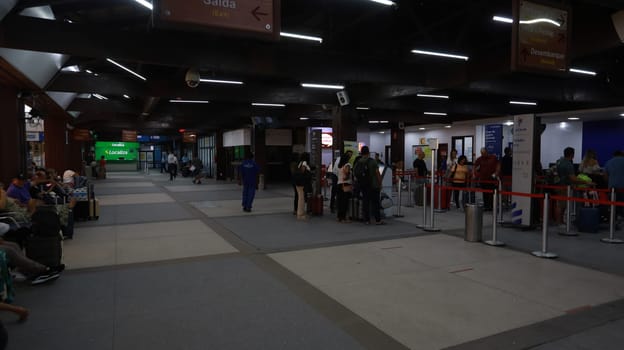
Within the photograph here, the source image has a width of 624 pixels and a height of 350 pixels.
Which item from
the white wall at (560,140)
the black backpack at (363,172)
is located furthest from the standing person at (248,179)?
the white wall at (560,140)

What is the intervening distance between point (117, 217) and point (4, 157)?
2.70 m

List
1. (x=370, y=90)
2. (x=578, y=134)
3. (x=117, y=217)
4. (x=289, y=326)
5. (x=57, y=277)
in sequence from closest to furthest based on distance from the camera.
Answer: (x=289, y=326)
(x=57, y=277)
(x=117, y=217)
(x=370, y=90)
(x=578, y=134)

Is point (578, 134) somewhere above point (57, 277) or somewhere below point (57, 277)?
above

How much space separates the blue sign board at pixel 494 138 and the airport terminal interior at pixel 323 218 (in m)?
4.27

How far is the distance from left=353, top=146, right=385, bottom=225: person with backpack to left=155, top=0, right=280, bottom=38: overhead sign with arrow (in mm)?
4829

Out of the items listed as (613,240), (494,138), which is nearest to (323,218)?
(613,240)

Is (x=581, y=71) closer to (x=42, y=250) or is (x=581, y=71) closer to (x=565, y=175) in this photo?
(x=565, y=175)

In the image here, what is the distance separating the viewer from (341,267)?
5.57 m

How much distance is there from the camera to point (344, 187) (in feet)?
31.1

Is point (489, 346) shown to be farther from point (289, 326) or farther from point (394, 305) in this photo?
point (289, 326)

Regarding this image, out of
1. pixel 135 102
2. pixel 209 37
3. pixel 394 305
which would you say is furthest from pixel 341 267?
pixel 135 102

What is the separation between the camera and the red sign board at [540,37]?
19.0 ft

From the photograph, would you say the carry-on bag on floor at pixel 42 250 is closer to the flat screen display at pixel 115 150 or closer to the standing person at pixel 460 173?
the standing person at pixel 460 173

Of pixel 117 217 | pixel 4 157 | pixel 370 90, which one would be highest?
pixel 370 90
